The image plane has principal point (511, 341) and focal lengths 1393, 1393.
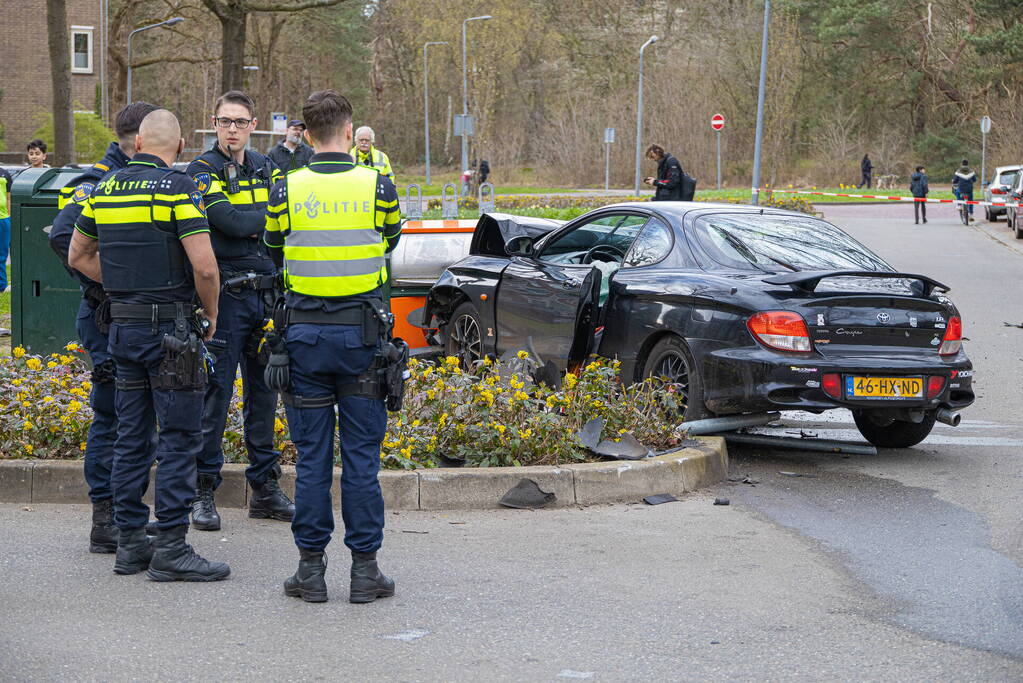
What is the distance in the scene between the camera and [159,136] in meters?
5.71

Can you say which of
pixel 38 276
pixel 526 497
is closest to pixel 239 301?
pixel 526 497

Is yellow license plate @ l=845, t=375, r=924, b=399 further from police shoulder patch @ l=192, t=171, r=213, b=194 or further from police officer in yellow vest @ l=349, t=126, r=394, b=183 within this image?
police officer in yellow vest @ l=349, t=126, r=394, b=183

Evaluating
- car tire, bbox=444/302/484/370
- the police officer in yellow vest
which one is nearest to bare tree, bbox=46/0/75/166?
the police officer in yellow vest

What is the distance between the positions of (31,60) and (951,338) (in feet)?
184

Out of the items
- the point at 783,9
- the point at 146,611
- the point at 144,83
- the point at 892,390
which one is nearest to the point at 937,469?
the point at 892,390

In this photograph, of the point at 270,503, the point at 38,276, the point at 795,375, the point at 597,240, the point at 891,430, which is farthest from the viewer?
the point at 38,276

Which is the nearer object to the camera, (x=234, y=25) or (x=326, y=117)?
(x=326, y=117)

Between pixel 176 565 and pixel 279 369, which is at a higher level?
pixel 279 369

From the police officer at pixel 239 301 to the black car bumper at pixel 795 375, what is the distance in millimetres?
2736

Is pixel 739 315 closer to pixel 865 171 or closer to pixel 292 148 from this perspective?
pixel 292 148

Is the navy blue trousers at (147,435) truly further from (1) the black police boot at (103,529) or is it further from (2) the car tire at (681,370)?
(2) the car tire at (681,370)

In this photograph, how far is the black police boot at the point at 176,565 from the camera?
5664 millimetres

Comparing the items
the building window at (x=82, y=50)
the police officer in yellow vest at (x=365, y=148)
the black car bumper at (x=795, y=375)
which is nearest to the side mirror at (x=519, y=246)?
the black car bumper at (x=795, y=375)

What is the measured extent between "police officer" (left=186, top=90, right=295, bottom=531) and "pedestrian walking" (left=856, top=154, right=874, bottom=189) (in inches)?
2107
